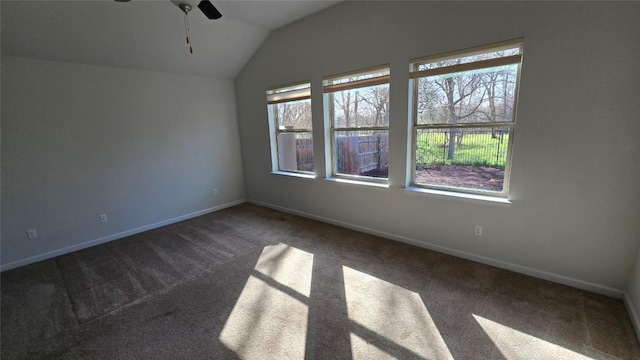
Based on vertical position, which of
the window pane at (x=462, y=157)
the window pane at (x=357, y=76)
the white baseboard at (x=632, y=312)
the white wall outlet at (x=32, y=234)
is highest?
the window pane at (x=357, y=76)

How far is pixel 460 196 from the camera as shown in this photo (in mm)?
2760

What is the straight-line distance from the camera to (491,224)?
8.61ft

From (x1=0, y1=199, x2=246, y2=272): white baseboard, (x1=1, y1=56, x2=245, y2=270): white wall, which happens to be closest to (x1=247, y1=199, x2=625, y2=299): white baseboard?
(x1=0, y1=199, x2=246, y2=272): white baseboard

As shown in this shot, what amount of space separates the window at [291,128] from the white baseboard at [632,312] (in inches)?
142

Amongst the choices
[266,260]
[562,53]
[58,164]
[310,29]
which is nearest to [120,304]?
[266,260]

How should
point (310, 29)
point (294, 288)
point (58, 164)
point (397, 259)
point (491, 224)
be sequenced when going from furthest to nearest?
point (310, 29), point (58, 164), point (397, 259), point (491, 224), point (294, 288)

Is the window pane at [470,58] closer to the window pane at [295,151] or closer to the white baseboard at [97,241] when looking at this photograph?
the window pane at [295,151]

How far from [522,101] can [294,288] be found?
2.70 meters

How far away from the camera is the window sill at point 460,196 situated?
2548 millimetres

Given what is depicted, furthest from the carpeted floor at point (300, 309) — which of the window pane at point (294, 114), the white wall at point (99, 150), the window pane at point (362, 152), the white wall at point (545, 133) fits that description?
the window pane at point (294, 114)

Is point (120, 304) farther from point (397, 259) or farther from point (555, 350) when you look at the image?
point (555, 350)

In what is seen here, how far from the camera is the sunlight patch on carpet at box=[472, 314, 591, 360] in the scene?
5.44ft

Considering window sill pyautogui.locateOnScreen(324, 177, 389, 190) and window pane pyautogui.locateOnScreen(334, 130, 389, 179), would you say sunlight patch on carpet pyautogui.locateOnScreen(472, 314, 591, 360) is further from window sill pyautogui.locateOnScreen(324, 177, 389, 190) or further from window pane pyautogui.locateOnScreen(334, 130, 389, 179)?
window pane pyautogui.locateOnScreen(334, 130, 389, 179)

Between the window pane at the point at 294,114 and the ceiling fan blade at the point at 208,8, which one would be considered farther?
the window pane at the point at 294,114
